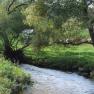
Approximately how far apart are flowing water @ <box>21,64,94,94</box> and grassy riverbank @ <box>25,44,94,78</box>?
6.40 feet

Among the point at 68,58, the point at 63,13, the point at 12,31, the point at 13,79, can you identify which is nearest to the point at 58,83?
the point at 13,79

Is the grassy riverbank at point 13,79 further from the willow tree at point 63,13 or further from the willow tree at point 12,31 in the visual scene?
the willow tree at point 12,31

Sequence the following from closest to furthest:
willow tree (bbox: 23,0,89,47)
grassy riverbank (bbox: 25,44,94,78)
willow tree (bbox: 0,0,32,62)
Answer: willow tree (bbox: 23,0,89,47)
grassy riverbank (bbox: 25,44,94,78)
willow tree (bbox: 0,0,32,62)

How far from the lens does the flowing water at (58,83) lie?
28344 mm

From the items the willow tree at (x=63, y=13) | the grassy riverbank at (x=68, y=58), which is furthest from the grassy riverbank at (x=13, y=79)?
the grassy riverbank at (x=68, y=58)

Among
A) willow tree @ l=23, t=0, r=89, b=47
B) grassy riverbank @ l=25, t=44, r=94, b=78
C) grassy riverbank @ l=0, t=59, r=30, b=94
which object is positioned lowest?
grassy riverbank @ l=25, t=44, r=94, b=78

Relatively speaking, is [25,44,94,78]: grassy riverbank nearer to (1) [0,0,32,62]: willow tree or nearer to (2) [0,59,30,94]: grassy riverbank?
(1) [0,0,32,62]: willow tree

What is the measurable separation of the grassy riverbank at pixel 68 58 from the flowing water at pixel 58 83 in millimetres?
1950

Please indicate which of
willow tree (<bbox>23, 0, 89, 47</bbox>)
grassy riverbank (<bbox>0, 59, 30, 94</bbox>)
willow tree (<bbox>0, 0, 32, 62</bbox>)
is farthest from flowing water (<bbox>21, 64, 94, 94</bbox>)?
willow tree (<bbox>0, 0, 32, 62</bbox>)

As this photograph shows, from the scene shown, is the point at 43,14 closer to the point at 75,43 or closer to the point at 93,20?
the point at 93,20

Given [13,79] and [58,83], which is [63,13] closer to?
[13,79]

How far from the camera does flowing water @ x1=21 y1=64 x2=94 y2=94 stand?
28.3 m

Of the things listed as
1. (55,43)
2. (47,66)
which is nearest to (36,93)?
(47,66)

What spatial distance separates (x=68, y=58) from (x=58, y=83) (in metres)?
12.2
